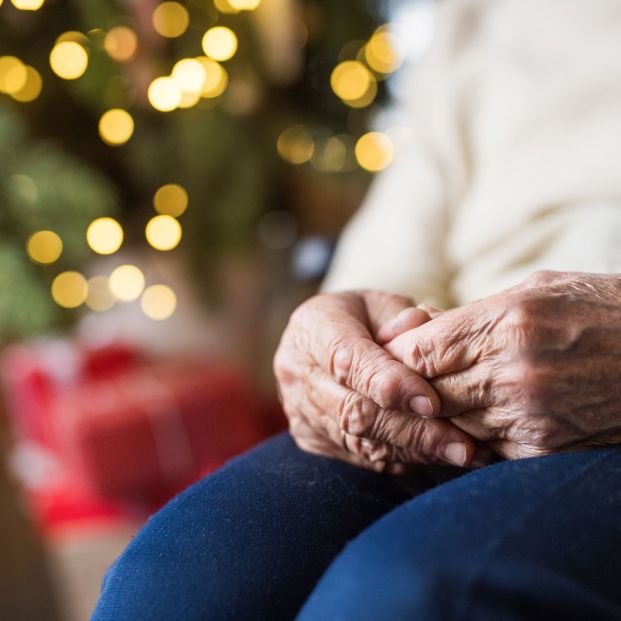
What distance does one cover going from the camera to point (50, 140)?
1501mm

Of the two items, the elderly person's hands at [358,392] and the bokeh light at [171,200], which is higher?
the bokeh light at [171,200]

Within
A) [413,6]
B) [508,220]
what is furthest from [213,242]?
[508,220]

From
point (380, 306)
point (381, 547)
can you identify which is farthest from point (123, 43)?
point (381, 547)

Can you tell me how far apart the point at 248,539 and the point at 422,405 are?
134 millimetres

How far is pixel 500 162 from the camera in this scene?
676 mm

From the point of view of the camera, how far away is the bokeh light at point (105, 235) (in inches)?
52.9

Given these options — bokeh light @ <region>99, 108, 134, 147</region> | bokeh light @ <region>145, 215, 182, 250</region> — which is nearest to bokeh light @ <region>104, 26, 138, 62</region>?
bokeh light @ <region>99, 108, 134, 147</region>

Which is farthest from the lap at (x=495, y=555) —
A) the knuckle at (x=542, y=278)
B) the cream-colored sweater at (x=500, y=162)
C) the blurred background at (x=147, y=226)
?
the blurred background at (x=147, y=226)

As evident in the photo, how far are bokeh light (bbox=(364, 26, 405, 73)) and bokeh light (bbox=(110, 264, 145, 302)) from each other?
0.71m

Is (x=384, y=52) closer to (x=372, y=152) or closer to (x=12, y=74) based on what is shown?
(x=372, y=152)

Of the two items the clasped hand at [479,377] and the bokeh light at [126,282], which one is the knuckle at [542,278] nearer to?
the clasped hand at [479,377]

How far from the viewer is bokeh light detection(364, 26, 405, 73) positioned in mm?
1606

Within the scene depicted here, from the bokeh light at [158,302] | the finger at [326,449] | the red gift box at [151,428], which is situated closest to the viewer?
the finger at [326,449]

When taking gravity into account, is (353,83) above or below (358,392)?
above
